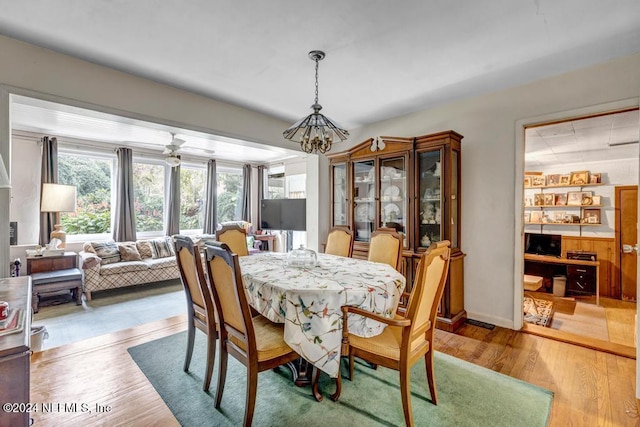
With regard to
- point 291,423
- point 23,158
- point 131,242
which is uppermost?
point 23,158

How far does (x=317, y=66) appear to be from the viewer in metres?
2.57

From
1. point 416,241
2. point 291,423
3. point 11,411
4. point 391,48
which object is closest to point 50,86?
point 11,411

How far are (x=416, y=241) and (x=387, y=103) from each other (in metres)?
1.64

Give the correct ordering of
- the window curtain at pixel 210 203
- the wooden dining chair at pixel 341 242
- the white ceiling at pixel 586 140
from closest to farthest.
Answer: the wooden dining chair at pixel 341 242 < the white ceiling at pixel 586 140 < the window curtain at pixel 210 203

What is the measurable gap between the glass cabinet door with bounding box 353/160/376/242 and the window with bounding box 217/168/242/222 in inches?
153

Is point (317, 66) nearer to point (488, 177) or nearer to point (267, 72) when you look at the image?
point (267, 72)

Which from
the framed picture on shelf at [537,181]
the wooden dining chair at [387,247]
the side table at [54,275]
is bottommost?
the side table at [54,275]

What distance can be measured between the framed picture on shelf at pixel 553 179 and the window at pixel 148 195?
734 centimetres

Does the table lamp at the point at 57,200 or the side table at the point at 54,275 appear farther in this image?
the table lamp at the point at 57,200

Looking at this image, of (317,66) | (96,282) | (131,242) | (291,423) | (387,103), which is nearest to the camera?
(291,423)

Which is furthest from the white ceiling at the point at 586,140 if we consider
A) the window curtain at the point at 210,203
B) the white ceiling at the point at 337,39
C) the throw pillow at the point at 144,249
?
the throw pillow at the point at 144,249

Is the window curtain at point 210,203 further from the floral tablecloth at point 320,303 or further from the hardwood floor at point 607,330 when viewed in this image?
the hardwood floor at point 607,330

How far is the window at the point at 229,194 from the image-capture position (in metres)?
6.84

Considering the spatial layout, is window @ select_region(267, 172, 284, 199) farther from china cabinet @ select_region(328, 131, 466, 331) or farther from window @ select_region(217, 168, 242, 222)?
china cabinet @ select_region(328, 131, 466, 331)
